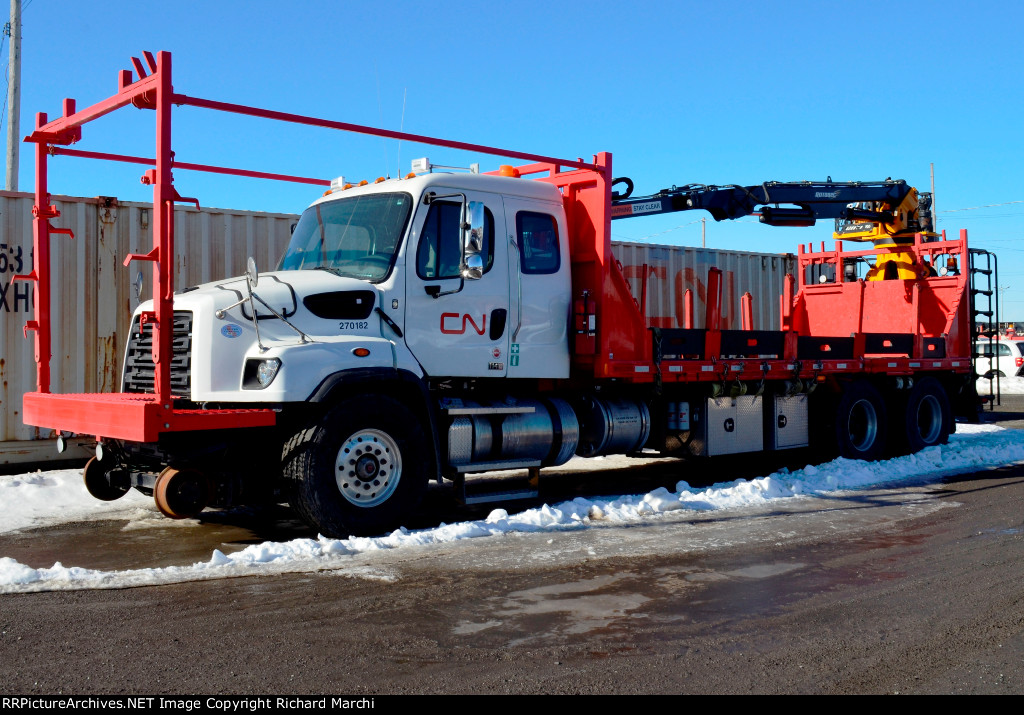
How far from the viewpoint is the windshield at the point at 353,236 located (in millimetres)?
7508

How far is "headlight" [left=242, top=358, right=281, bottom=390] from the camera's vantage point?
6605 millimetres

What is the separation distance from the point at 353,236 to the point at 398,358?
125 cm

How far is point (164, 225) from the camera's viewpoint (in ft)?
20.1

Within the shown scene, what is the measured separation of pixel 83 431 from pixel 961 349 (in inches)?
468

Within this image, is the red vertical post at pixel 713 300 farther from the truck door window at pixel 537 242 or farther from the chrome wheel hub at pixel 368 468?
the chrome wheel hub at pixel 368 468

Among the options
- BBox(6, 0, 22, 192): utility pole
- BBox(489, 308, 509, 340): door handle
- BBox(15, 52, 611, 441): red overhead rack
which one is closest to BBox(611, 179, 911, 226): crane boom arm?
BBox(489, 308, 509, 340): door handle

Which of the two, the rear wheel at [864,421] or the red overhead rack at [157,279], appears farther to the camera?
the rear wheel at [864,421]

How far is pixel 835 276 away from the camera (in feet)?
47.2

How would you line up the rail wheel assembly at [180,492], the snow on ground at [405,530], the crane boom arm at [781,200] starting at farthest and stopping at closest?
1. the crane boom arm at [781,200]
2. the rail wheel assembly at [180,492]
3. the snow on ground at [405,530]

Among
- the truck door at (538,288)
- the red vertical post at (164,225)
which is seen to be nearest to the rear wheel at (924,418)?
the truck door at (538,288)

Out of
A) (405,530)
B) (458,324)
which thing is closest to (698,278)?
(458,324)

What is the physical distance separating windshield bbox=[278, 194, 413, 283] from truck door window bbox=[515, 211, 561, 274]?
1231mm

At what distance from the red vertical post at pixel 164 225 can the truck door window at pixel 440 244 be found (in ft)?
6.80

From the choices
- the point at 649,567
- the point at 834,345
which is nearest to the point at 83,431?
the point at 649,567
